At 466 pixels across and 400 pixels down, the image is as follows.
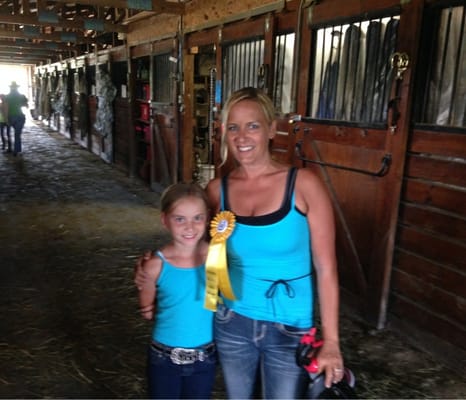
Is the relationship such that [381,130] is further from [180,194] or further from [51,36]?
[51,36]

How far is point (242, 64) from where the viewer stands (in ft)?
15.3

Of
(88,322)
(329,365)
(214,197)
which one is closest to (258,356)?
(329,365)

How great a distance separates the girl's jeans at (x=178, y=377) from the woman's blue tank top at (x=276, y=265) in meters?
0.26

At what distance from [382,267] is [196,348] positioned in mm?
1909

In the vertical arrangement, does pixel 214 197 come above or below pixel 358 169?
above

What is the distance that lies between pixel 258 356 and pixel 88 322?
1990 millimetres

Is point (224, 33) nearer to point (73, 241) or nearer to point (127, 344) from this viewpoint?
point (73, 241)

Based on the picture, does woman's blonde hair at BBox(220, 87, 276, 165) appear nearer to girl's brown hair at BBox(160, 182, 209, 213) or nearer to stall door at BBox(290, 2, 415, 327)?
girl's brown hair at BBox(160, 182, 209, 213)

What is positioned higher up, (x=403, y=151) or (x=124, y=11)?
(x=124, y=11)

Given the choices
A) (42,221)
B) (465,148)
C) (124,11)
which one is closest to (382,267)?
(465,148)

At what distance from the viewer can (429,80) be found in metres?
2.70

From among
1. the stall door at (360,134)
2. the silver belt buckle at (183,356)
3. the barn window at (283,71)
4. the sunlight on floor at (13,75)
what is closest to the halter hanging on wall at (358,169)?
the stall door at (360,134)

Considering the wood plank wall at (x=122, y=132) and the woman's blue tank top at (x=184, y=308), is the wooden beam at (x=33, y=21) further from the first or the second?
the woman's blue tank top at (x=184, y=308)

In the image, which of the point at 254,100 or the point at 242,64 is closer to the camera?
the point at 254,100
